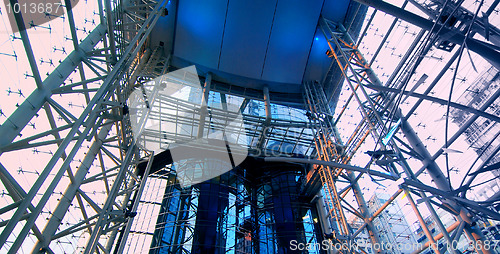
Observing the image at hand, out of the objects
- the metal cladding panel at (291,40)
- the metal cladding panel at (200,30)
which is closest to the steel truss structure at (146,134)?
the metal cladding panel at (291,40)

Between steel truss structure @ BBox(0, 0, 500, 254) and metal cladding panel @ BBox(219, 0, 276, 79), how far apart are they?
2.60m

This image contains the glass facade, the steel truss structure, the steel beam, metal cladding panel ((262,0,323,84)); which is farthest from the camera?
metal cladding panel ((262,0,323,84))

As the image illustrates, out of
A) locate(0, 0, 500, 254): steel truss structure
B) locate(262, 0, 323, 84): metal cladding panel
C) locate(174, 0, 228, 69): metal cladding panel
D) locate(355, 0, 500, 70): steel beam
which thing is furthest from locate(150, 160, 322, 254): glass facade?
locate(355, 0, 500, 70): steel beam

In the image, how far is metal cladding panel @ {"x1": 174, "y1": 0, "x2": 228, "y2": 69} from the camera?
21.3m

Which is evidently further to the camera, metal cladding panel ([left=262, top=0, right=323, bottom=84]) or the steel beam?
metal cladding panel ([left=262, top=0, right=323, bottom=84])

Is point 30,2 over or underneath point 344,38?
underneath

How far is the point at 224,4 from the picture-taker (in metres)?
21.2

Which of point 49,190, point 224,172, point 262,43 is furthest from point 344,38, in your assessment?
point 49,190

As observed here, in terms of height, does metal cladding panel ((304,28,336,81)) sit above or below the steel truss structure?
above

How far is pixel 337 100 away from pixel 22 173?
21362 millimetres

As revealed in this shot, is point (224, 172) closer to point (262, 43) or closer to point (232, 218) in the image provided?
point (232, 218)

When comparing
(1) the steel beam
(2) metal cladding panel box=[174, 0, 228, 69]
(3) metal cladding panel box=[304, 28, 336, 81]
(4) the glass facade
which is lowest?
(1) the steel beam

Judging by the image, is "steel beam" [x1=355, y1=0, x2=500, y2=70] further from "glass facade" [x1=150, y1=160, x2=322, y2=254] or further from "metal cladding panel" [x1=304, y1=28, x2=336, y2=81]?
"glass facade" [x1=150, y1=160, x2=322, y2=254]

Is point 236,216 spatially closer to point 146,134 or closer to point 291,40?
point 146,134
